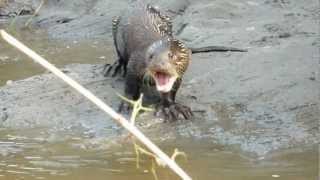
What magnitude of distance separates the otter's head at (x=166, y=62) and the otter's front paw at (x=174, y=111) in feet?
1.24

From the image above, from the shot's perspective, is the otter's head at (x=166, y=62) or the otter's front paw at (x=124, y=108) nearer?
the otter's head at (x=166, y=62)

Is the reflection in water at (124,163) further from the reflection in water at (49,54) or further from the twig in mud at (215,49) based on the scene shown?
the reflection in water at (49,54)

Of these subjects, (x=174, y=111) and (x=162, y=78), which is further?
(x=174, y=111)

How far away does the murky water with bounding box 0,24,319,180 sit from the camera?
3.81 metres

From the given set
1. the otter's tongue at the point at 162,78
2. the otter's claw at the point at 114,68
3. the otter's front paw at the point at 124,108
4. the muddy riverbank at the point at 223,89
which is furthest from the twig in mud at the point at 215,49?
the otter's tongue at the point at 162,78

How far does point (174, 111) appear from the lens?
4.91 metres

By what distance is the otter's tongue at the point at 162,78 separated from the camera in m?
4.40

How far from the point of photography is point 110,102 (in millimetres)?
5336

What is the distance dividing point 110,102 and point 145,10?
0.84 m

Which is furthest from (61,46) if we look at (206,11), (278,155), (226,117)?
(278,155)

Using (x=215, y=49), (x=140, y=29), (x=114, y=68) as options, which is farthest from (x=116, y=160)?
(x=215, y=49)

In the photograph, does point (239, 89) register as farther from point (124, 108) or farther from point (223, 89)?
point (124, 108)

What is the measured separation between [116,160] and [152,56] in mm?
748

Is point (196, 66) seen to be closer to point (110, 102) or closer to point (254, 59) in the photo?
point (254, 59)
